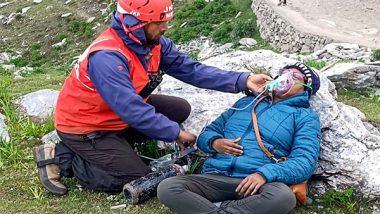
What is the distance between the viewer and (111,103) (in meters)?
4.79

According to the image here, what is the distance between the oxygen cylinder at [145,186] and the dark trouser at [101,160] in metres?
0.09

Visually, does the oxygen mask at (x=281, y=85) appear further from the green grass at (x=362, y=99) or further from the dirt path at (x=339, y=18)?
the dirt path at (x=339, y=18)

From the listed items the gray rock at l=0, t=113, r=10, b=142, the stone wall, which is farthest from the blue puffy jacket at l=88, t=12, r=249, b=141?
the stone wall

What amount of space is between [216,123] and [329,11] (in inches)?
519

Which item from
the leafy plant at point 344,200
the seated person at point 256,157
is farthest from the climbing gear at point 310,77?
the leafy plant at point 344,200

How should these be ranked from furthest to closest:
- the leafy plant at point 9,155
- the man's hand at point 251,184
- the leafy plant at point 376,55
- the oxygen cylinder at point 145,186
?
the leafy plant at point 376,55 → the leafy plant at point 9,155 → the oxygen cylinder at point 145,186 → the man's hand at point 251,184

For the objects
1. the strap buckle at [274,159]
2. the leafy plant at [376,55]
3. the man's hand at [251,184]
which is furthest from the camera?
the leafy plant at [376,55]

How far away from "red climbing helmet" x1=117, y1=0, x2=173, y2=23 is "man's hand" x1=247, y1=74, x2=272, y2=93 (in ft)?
3.18

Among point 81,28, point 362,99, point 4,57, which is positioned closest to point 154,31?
point 362,99

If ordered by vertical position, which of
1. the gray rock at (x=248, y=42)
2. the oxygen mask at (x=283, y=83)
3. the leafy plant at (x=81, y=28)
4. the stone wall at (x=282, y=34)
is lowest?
the leafy plant at (x=81, y=28)

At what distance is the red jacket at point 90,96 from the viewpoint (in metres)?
5.00

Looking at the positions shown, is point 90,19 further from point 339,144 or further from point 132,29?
point 339,144

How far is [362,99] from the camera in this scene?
353 inches

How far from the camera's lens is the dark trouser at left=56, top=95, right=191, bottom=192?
523 centimetres
